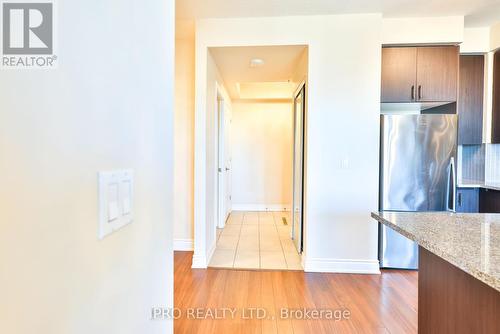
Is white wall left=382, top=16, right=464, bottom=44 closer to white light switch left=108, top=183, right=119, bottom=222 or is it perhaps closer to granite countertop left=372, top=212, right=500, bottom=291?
granite countertop left=372, top=212, right=500, bottom=291

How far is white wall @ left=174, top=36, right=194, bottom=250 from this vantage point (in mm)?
2990

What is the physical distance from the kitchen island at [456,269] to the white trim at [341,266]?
4.31ft

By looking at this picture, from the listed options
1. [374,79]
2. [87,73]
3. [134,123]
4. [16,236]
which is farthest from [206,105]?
[16,236]

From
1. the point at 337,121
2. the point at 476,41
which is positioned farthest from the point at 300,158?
the point at 476,41

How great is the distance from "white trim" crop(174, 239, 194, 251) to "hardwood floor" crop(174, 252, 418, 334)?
37 cm

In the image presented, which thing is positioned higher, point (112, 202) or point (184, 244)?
point (112, 202)

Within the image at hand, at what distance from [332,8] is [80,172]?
272 cm

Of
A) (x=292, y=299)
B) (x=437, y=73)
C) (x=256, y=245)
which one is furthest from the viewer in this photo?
(x=256, y=245)

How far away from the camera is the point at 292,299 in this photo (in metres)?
2.06

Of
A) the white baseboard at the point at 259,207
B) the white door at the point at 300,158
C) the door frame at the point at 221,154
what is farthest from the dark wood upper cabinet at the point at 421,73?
the white baseboard at the point at 259,207

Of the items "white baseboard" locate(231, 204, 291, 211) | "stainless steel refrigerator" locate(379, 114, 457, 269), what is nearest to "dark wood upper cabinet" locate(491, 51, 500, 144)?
"stainless steel refrigerator" locate(379, 114, 457, 269)

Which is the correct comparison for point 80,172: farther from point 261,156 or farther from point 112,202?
point 261,156

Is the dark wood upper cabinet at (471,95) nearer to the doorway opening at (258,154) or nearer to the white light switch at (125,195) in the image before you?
the doorway opening at (258,154)

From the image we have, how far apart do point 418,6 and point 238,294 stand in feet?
10.3
